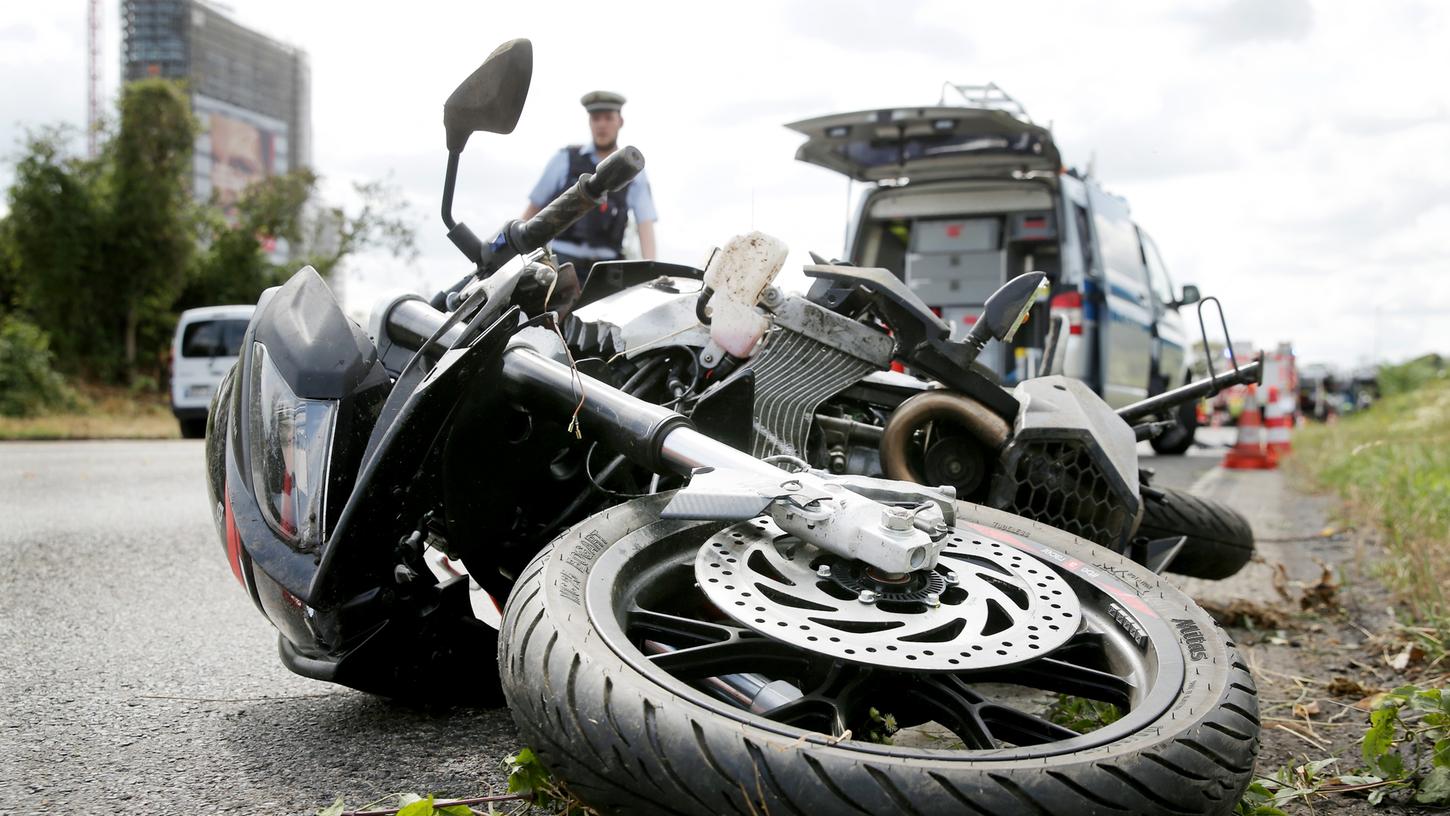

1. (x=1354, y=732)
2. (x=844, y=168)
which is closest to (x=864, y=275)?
(x=1354, y=732)

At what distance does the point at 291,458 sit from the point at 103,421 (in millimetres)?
17517

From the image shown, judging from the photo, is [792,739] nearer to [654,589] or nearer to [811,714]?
[811,714]

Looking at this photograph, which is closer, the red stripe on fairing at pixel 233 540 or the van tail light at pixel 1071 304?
the red stripe on fairing at pixel 233 540

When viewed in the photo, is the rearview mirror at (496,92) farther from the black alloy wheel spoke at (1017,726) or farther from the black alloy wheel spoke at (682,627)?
the black alloy wheel spoke at (1017,726)

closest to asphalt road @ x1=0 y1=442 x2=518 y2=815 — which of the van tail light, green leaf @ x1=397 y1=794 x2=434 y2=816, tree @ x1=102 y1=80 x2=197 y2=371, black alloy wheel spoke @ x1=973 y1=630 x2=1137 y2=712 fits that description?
green leaf @ x1=397 y1=794 x2=434 y2=816

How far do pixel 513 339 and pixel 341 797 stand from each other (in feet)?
2.81

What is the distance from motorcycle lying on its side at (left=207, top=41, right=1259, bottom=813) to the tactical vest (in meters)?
2.52

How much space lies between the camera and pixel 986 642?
165 centimetres

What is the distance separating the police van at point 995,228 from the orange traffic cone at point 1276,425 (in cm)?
266

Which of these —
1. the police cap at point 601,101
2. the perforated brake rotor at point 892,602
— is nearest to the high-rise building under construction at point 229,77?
the police cap at point 601,101

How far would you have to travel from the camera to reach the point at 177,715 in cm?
248

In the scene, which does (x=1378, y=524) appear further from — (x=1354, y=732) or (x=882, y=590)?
(x=882, y=590)

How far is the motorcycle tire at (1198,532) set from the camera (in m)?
3.56

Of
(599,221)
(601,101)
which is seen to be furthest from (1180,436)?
(599,221)
